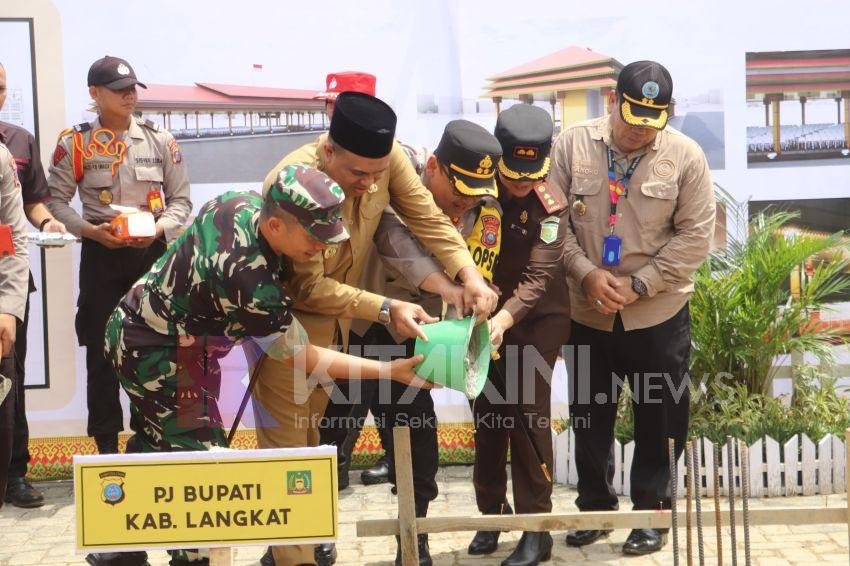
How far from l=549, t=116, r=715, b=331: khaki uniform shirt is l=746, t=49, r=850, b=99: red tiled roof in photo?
1489mm

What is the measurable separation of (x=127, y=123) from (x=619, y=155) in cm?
247

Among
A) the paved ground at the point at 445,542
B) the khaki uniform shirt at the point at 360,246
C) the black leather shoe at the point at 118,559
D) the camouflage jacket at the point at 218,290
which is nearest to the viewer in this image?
the camouflage jacket at the point at 218,290

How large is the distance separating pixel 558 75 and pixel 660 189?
1615mm

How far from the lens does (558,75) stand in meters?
6.15

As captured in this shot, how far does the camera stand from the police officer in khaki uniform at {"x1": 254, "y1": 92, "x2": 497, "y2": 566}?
3.83 meters

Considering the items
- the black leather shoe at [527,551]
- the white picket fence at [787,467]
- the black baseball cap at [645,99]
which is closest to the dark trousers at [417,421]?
the black leather shoe at [527,551]

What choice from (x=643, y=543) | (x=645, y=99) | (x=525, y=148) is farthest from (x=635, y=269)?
(x=643, y=543)

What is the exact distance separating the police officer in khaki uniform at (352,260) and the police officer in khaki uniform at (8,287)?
44.5 inches

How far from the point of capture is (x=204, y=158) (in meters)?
6.13

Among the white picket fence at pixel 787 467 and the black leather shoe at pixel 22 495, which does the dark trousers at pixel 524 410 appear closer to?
the white picket fence at pixel 787 467

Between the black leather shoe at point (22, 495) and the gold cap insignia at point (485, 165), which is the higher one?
the gold cap insignia at point (485, 165)

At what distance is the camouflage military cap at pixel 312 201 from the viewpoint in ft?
10.5

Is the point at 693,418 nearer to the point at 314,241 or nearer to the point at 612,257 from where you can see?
the point at 612,257

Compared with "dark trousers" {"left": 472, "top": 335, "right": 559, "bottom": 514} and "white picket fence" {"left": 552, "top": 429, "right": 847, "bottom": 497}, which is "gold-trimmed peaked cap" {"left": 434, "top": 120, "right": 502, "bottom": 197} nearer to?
"dark trousers" {"left": 472, "top": 335, "right": 559, "bottom": 514}
